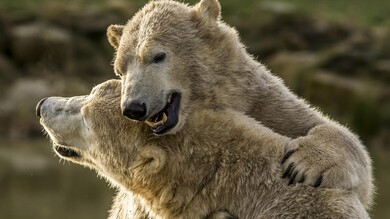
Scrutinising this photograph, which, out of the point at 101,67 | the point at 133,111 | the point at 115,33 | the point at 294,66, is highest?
the point at 294,66

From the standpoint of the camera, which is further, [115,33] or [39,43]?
[39,43]

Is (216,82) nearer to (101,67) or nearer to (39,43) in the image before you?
(101,67)

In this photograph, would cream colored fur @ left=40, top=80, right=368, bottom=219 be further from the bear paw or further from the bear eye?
the bear eye

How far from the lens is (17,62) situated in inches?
1083

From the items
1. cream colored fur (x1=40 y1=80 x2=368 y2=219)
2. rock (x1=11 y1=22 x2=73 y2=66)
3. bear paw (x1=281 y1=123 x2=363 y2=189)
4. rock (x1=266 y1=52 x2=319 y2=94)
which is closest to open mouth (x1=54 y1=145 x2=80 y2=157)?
cream colored fur (x1=40 y1=80 x2=368 y2=219)

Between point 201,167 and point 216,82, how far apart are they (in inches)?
37.7

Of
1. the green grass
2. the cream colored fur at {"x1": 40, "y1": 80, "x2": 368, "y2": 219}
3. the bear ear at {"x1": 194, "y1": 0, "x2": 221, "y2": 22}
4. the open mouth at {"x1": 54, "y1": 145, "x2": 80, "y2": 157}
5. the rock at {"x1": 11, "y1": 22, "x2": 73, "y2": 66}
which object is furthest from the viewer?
the rock at {"x1": 11, "y1": 22, "x2": 73, "y2": 66}

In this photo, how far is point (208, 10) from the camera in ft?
22.8

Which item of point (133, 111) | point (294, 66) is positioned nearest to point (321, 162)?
point (133, 111)

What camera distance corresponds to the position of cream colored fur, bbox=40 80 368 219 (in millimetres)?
5516

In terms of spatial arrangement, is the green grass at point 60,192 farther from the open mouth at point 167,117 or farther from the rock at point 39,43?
the open mouth at point 167,117

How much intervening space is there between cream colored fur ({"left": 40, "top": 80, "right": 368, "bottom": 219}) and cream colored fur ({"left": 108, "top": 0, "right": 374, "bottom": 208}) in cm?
19

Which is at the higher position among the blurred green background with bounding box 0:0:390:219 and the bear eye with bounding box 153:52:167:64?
the blurred green background with bounding box 0:0:390:219

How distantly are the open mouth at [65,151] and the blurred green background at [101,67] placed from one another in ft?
A: 29.5
